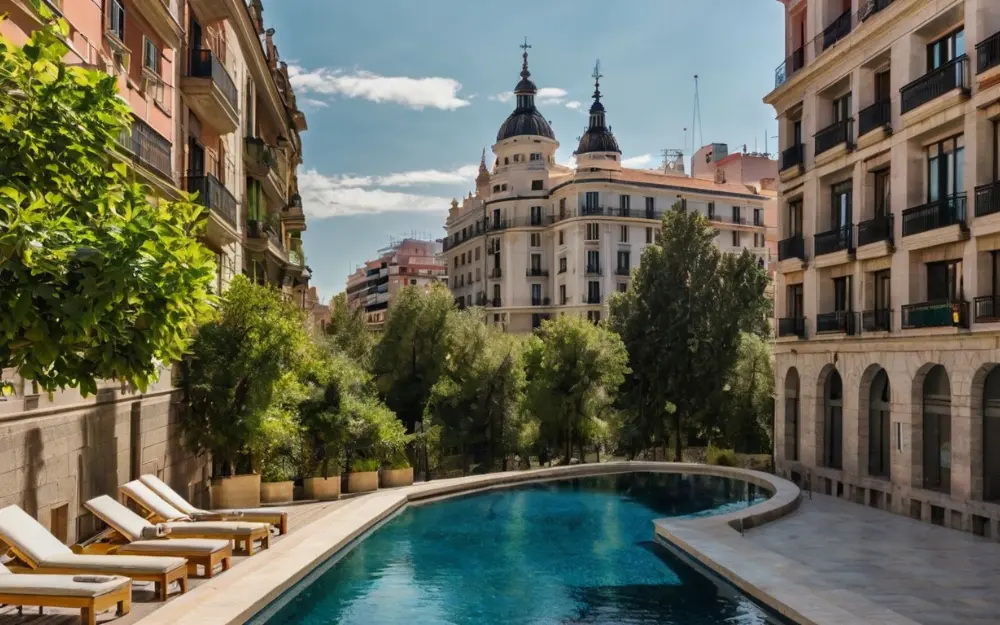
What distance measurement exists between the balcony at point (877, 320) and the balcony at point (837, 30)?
8.54 m

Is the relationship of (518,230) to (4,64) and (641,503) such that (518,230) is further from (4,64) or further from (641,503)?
(4,64)

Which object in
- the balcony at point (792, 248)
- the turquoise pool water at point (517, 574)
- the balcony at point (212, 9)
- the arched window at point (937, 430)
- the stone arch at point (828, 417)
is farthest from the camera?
the balcony at point (792, 248)

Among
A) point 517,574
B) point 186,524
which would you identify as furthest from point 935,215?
point 186,524

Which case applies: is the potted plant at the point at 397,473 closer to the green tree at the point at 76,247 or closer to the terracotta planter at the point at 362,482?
the terracotta planter at the point at 362,482

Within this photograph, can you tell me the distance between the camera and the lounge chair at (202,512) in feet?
52.4

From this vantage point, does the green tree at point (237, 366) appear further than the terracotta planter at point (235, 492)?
No

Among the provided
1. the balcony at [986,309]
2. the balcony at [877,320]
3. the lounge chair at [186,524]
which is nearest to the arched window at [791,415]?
the balcony at [877,320]

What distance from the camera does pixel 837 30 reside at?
25734mm

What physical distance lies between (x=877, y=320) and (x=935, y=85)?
6.53 meters

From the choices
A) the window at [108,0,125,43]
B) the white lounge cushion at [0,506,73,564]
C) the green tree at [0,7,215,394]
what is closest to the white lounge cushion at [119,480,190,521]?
the white lounge cushion at [0,506,73,564]

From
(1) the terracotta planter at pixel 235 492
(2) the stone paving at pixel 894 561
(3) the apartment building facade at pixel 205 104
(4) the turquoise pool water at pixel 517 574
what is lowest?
(4) the turquoise pool water at pixel 517 574

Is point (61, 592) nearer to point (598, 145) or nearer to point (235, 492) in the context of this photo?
point (235, 492)

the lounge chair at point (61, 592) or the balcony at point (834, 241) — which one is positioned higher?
the balcony at point (834, 241)

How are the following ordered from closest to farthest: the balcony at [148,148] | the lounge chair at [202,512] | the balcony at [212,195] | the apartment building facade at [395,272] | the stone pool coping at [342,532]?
the stone pool coping at [342,532] → the balcony at [148,148] → the lounge chair at [202,512] → the balcony at [212,195] → the apartment building facade at [395,272]
